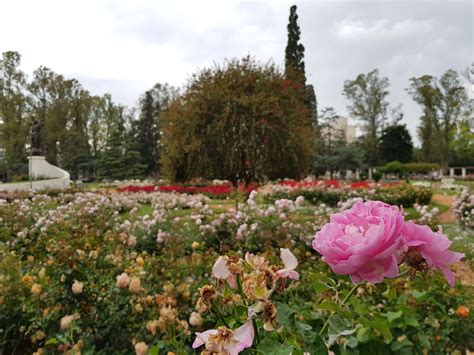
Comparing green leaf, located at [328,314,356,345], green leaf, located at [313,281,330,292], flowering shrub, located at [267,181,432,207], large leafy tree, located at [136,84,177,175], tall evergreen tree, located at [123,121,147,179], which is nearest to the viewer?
green leaf, located at [328,314,356,345]

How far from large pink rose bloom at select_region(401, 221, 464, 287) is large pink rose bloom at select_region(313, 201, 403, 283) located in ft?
0.08

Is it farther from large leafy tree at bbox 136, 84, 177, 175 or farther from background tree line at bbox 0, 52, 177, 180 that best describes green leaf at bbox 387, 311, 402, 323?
large leafy tree at bbox 136, 84, 177, 175

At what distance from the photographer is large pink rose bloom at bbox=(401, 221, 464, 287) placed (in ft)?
2.07

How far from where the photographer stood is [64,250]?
244 centimetres

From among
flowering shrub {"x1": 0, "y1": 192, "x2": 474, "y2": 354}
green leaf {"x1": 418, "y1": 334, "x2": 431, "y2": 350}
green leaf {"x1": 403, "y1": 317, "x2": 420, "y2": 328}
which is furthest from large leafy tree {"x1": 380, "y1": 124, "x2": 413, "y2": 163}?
green leaf {"x1": 418, "y1": 334, "x2": 431, "y2": 350}

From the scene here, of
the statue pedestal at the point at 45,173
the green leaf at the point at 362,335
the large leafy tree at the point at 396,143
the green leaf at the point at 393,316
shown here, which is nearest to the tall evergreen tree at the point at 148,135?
the statue pedestal at the point at 45,173

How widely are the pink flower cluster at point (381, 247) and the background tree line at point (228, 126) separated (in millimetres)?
12386

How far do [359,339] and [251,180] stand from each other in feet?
44.8

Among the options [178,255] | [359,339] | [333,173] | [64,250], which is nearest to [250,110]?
[178,255]

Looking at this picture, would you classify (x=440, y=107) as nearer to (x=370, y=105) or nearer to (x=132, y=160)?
(x=370, y=105)

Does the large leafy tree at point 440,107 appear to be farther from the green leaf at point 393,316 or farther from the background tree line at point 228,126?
the green leaf at point 393,316

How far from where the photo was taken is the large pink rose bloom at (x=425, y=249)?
0.63 metres

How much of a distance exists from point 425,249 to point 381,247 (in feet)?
0.27

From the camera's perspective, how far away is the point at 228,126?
13.2 m
